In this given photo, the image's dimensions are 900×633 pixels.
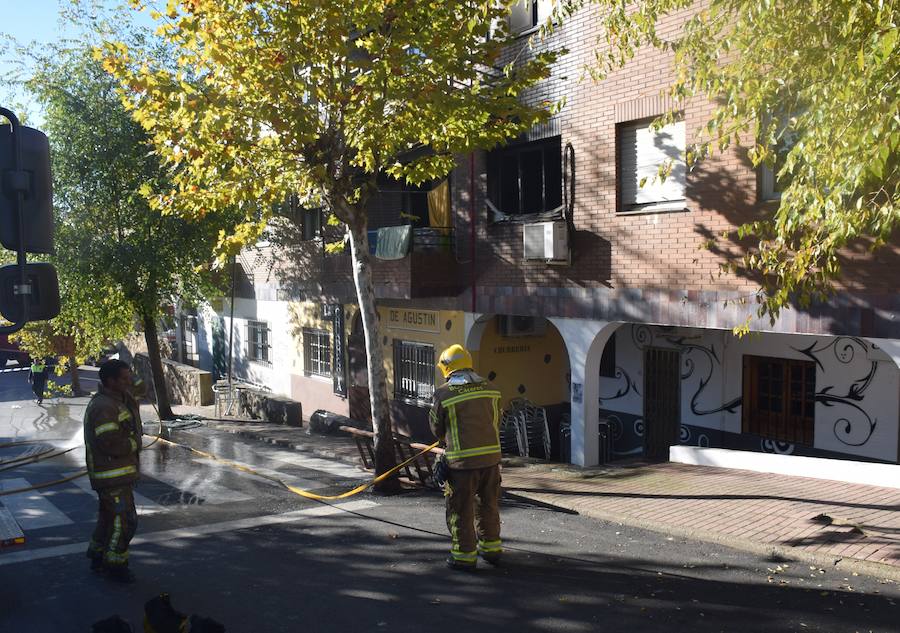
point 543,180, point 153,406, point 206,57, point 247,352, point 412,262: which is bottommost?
point 153,406

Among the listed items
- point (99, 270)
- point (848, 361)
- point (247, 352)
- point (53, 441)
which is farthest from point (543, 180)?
point (247, 352)

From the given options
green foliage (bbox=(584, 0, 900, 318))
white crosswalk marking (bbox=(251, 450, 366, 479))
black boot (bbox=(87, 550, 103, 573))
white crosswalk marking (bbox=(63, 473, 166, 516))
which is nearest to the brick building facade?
green foliage (bbox=(584, 0, 900, 318))

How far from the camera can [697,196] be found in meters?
10.4

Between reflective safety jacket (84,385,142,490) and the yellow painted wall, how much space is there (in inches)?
331

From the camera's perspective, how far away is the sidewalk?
24.6 feet

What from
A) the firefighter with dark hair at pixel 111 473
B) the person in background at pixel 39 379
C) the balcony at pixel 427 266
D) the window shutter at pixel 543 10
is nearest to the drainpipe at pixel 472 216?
the balcony at pixel 427 266

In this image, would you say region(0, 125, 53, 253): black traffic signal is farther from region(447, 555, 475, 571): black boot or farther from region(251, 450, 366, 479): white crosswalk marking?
region(251, 450, 366, 479): white crosswalk marking

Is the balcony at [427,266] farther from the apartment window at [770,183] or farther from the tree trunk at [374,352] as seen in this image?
the apartment window at [770,183]

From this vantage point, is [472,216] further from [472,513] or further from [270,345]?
[270,345]

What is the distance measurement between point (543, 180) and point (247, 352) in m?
12.3

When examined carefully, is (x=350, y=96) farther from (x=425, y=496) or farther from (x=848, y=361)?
(x=848, y=361)

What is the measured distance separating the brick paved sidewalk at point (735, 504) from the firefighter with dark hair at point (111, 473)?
4.94 metres

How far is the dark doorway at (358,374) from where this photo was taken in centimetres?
1728

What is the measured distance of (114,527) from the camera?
21.6ft
